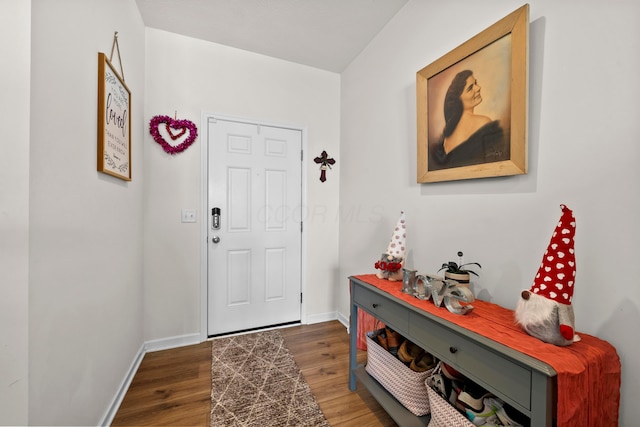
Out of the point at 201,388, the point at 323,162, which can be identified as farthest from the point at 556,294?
the point at 323,162

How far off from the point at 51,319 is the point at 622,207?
2049mm

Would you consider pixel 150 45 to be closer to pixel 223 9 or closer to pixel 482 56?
pixel 223 9

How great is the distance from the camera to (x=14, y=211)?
75cm

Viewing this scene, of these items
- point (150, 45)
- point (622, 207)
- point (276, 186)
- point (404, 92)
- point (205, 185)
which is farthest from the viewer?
point (276, 186)

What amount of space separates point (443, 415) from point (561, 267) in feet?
A: 2.57

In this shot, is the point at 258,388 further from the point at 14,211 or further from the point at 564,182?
the point at 564,182

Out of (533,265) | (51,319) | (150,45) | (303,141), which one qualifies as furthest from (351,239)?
(150,45)

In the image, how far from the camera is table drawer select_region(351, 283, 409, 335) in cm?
127

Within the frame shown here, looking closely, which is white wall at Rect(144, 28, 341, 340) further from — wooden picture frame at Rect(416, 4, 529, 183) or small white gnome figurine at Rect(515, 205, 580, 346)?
small white gnome figurine at Rect(515, 205, 580, 346)

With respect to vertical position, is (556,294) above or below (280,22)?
below

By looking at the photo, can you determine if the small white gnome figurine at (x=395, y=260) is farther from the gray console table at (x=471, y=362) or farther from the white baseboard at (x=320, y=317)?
the white baseboard at (x=320, y=317)

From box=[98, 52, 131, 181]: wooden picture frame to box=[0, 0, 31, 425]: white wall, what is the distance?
513 millimetres

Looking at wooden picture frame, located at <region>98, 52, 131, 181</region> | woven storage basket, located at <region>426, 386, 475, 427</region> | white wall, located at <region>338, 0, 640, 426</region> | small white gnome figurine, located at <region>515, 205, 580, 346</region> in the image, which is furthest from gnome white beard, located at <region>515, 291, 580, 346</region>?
wooden picture frame, located at <region>98, 52, 131, 181</region>

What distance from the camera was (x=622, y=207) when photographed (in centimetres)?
87
